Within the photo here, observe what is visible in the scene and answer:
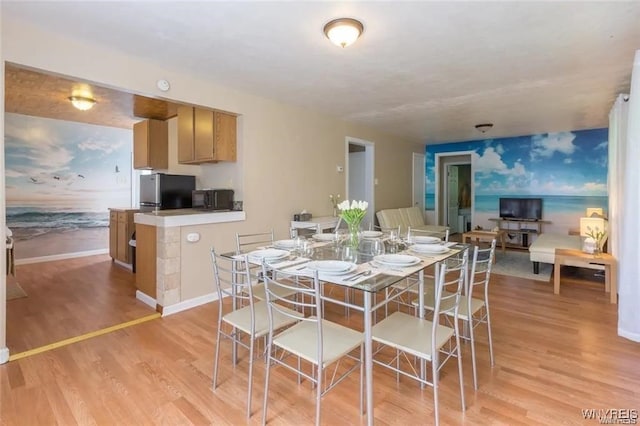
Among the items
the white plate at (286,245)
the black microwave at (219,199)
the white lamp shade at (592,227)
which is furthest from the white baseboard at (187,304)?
the white lamp shade at (592,227)

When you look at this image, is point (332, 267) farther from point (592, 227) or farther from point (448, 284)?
point (592, 227)

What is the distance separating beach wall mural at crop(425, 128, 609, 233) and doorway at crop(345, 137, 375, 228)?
2.95 metres

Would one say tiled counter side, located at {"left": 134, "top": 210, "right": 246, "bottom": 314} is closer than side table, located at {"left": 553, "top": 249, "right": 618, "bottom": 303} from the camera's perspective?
Yes

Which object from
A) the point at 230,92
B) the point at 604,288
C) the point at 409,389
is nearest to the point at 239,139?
the point at 230,92

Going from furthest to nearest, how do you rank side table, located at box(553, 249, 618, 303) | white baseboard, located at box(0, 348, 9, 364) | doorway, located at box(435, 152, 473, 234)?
doorway, located at box(435, 152, 473, 234) < side table, located at box(553, 249, 618, 303) < white baseboard, located at box(0, 348, 9, 364)

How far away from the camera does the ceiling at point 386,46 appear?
2.09m

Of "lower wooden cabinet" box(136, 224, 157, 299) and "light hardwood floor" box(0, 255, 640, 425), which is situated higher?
"lower wooden cabinet" box(136, 224, 157, 299)

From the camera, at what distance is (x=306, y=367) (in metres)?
2.23

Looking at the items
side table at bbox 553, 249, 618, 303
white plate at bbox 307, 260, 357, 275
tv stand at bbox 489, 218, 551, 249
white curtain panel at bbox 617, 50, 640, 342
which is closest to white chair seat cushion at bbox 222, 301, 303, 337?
white plate at bbox 307, 260, 357, 275

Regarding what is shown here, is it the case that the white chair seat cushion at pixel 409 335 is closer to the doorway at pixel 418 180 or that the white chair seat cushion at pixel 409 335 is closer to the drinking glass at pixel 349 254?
the drinking glass at pixel 349 254

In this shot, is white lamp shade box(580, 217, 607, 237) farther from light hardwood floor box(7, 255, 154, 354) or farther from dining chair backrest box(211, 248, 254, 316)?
light hardwood floor box(7, 255, 154, 354)

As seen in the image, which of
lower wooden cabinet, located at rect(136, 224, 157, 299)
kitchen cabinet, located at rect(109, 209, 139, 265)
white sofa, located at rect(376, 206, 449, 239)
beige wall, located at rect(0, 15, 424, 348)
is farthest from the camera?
white sofa, located at rect(376, 206, 449, 239)

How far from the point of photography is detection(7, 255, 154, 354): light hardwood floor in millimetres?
2781

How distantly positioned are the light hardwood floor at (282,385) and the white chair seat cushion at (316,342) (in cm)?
43
